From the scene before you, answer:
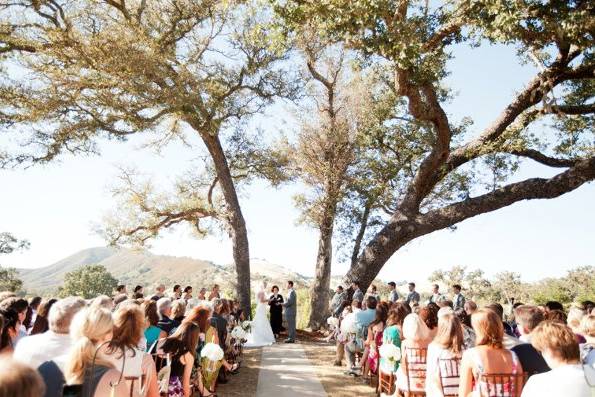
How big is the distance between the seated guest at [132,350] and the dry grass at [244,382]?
4.46 meters

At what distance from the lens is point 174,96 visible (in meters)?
12.4

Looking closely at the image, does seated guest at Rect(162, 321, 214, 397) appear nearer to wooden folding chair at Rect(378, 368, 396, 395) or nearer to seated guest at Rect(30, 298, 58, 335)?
seated guest at Rect(30, 298, 58, 335)

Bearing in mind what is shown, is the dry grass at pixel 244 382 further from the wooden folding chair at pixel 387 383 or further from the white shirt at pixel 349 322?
the wooden folding chair at pixel 387 383

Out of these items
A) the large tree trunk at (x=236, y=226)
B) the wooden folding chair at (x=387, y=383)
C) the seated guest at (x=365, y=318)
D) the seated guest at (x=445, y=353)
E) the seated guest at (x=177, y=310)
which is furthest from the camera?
the large tree trunk at (x=236, y=226)

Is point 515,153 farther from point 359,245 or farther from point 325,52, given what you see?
point 325,52

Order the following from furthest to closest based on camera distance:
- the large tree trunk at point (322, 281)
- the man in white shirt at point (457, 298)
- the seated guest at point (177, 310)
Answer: the large tree trunk at point (322, 281), the man in white shirt at point (457, 298), the seated guest at point (177, 310)

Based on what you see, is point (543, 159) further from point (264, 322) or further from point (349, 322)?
point (264, 322)

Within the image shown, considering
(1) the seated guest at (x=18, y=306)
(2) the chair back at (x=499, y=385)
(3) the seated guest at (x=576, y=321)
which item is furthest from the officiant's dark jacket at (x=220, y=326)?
(3) the seated guest at (x=576, y=321)

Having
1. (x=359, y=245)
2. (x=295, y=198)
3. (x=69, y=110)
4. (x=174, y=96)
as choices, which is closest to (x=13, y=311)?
(x=174, y=96)

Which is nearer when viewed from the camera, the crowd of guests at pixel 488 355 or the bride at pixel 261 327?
the crowd of guests at pixel 488 355

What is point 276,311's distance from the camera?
16.5 meters

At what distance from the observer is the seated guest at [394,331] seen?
6.76 metres

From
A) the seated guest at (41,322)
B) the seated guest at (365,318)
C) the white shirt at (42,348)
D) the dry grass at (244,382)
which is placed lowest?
the dry grass at (244,382)

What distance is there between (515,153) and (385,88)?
18.1 feet
